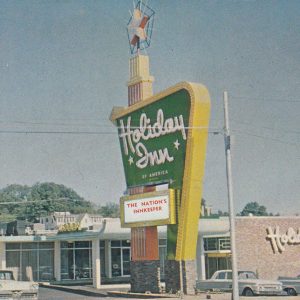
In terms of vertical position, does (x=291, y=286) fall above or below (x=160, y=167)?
below

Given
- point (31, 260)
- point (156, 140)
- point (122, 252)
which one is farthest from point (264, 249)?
point (156, 140)

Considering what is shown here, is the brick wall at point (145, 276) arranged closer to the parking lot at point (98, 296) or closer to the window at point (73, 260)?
the parking lot at point (98, 296)

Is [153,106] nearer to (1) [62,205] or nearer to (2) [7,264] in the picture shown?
(2) [7,264]

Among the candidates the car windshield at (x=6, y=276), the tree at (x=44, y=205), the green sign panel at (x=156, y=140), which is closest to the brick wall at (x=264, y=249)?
the green sign panel at (x=156, y=140)

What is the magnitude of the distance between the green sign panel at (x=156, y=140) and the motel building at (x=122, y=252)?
27.5 feet

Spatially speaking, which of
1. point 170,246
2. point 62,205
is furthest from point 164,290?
point 62,205

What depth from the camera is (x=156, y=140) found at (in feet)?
107

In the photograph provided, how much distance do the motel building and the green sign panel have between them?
8372 millimetres

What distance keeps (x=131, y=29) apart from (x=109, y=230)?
1315cm

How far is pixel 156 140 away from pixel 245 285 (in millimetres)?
8504

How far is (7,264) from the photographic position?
50.9 m

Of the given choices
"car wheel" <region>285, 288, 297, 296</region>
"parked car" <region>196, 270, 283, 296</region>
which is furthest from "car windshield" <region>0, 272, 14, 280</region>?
"car wheel" <region>285, 288, 297, 296</region>

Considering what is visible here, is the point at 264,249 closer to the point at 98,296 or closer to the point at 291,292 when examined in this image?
the point at 291,292

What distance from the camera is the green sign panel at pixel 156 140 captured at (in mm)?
30547
